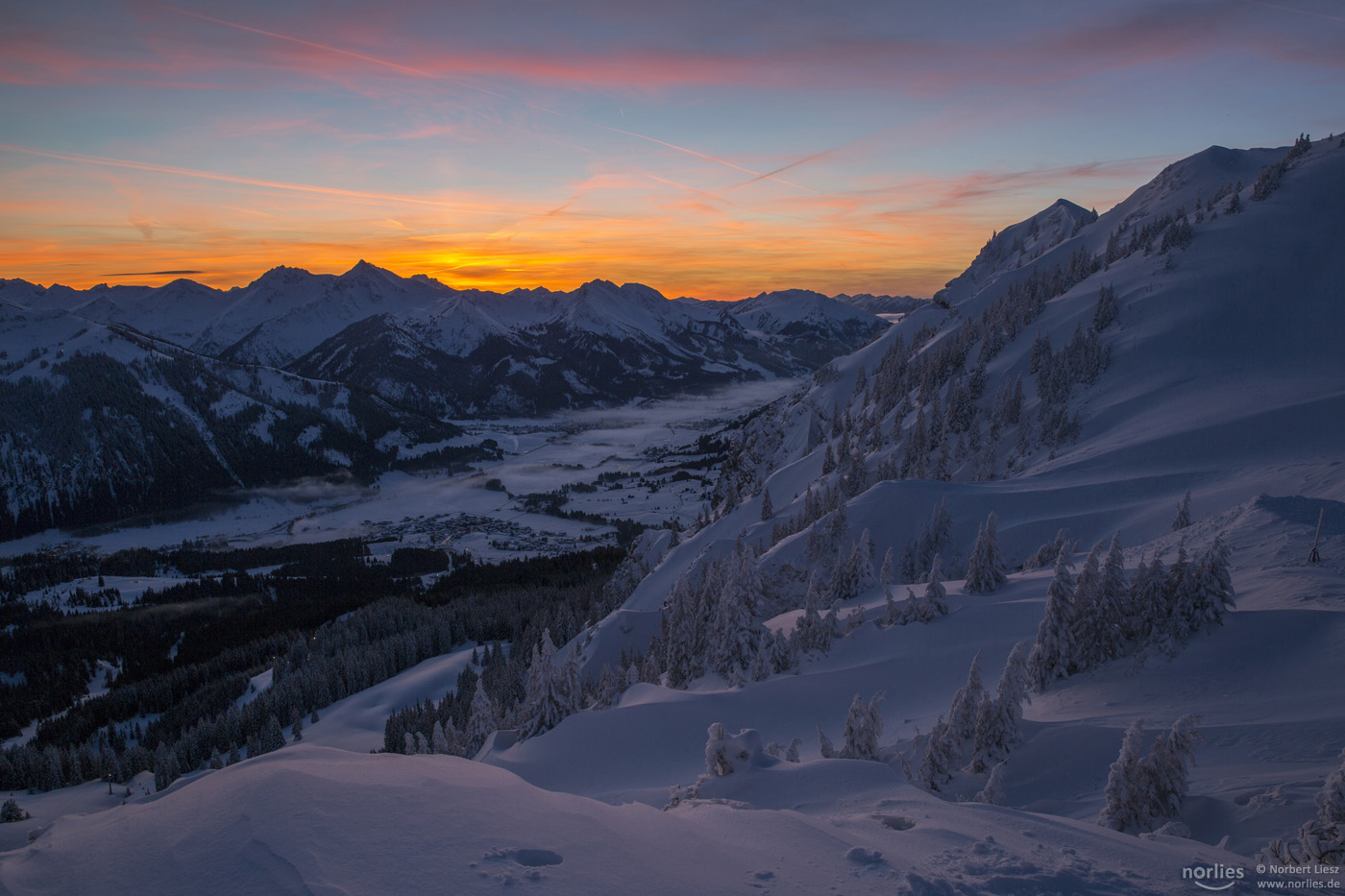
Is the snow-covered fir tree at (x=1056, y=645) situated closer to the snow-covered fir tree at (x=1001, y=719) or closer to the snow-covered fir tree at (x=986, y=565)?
the snow-covered fir tree at (x=1001, y=719)

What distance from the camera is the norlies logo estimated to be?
802 centimetres

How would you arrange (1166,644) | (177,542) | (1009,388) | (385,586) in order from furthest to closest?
(177,542), (385,586), (1009,388), (1166,644)

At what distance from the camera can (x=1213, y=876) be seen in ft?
26.9

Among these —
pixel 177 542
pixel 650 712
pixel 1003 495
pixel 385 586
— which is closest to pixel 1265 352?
pixel 1003 495

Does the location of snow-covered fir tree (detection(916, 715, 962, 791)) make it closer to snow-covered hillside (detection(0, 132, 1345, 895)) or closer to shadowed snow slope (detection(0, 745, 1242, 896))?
snow-covered hillside (detection(0, 132, 1345, 895))

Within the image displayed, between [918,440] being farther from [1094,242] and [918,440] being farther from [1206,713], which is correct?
[1094,242]

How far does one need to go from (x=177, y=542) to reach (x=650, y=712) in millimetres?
222494

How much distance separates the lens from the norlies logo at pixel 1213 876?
802cm

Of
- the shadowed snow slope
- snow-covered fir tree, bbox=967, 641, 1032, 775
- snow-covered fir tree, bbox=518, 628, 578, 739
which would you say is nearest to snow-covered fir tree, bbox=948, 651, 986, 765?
snow-covered fir tree, bbox=967, 641, 1032, 775

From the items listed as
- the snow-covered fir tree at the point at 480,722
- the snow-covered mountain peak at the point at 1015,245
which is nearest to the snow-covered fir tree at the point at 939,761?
the snow-covered fir tree at the point at 480,722

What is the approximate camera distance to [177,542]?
617ft

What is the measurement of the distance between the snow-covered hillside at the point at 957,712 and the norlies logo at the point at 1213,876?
1.7 inches

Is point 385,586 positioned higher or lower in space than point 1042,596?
lower

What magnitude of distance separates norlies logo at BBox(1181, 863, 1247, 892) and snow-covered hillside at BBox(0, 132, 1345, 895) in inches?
1.7
